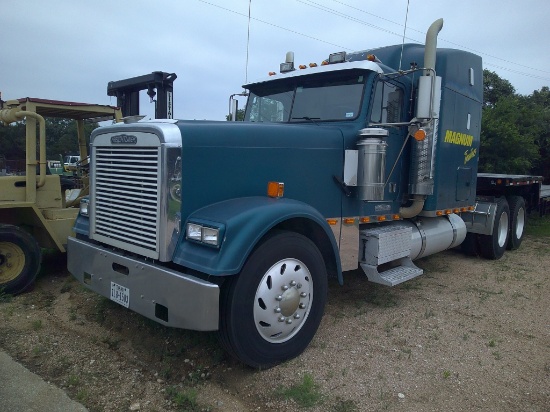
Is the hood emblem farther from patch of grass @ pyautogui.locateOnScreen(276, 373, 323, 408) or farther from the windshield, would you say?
patch of grass @ pyautogui.locateOnScreen(276, 373, 323, 408)

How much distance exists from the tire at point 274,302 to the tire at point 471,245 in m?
5.00

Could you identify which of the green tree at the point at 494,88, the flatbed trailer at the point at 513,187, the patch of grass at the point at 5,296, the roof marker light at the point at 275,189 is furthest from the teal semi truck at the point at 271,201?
the green tree at the point at 494,88

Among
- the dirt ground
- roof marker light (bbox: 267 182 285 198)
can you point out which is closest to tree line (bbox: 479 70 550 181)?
the dirt ground

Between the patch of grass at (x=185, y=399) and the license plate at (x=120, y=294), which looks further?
the license plate at (x=120, y=294)

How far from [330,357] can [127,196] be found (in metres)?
2.14

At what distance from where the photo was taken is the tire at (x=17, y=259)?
201 inches

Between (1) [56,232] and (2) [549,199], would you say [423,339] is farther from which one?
(2) [549,199]

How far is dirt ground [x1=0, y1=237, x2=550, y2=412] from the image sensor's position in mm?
3092

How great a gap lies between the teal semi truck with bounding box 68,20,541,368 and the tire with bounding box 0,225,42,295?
1195mm

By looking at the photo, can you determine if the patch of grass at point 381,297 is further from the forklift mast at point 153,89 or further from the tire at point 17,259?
the forklift mast at point 153,89

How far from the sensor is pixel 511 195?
877 centimetres

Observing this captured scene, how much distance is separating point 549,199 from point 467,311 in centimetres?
803

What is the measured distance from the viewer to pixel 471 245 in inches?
311

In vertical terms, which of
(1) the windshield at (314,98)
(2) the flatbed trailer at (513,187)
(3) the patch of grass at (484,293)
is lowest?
(3) the patch of grass at (484,293)
